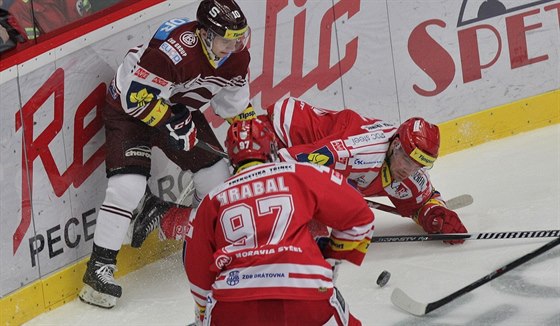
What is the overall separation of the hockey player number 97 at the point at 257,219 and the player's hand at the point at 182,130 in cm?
158

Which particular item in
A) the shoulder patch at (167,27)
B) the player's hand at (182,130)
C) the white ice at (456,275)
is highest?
the shoulder patch at (167,27)

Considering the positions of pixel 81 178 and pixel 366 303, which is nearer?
pixel 366 303

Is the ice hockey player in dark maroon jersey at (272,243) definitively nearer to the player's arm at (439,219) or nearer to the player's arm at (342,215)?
the player's arm at (342,215)

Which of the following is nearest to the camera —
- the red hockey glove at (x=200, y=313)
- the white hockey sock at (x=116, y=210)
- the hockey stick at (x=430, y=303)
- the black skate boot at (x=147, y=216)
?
the red hockey glove at (x=200, y=313)

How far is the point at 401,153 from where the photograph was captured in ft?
16.0

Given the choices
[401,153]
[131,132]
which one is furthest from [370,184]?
[131,132]

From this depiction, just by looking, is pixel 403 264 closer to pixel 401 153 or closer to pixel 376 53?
pixel 401 153

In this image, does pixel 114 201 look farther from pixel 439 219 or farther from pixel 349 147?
pixel 439 219

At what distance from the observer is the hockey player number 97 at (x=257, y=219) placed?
3256 mm

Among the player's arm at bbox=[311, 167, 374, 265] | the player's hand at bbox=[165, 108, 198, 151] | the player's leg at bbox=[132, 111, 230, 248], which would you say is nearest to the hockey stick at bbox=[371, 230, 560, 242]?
the player's leg at bbox=[132, 111, 230, 248]

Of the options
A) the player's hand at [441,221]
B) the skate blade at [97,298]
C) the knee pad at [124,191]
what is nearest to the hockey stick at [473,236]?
the player's hand at [441,221]

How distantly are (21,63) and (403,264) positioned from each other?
1.70 meters

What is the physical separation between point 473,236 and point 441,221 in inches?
6.8

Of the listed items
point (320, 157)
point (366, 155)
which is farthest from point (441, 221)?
point (320, 157)
